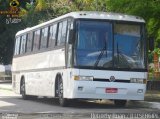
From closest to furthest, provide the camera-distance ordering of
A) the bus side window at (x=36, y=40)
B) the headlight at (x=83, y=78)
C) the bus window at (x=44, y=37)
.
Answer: the headlight at (x=83, y=78), the bus window at (x=44, y=37), the bus side window at (x=36, y=40)

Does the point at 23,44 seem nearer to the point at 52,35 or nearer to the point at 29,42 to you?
the point at 29,42

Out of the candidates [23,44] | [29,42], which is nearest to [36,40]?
[29,42]

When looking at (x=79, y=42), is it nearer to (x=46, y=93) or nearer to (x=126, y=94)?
(x=126, y=94)

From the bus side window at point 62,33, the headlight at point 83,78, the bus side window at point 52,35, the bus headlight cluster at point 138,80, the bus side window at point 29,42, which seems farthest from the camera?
the bus side window at point 29,42

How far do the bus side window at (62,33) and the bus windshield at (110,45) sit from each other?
105 cm

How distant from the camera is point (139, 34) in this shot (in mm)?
Result: 19578

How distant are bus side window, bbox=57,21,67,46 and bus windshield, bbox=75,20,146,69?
1.05 metres

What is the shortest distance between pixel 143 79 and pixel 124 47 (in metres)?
1.24

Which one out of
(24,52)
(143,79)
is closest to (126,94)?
(143,79)

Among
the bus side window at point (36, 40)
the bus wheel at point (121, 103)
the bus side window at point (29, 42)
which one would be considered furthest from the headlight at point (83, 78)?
the bus side window at point (29, 42)

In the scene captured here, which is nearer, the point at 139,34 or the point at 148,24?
the point at 139,34

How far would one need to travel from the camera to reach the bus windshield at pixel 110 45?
18781 mm

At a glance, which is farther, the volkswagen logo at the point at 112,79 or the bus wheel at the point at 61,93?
the bus wheel at the point at 61,93

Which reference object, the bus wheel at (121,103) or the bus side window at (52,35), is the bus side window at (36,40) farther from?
the bus wheel at (121,103)
